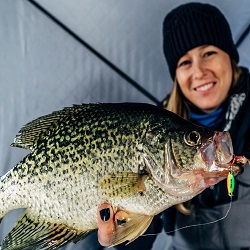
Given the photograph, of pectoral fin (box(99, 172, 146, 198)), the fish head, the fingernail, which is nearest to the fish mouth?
the fish head

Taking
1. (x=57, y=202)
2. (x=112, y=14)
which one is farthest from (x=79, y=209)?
(x=112, y=14)

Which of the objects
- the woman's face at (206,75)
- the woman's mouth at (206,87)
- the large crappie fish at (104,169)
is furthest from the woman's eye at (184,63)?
the large crappie fish at (104,169)

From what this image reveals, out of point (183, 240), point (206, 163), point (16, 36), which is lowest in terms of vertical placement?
point (183, 240)

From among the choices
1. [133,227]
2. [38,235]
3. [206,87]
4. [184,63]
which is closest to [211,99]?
[206,87]

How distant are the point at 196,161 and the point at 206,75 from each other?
2.07ft

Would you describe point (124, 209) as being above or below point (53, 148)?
below

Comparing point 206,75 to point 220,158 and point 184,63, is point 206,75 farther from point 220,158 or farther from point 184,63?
point 220,158

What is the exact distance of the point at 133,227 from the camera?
45.8 inches

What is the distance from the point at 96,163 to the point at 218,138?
325 mm

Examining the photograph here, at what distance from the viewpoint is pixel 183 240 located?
1650 mm

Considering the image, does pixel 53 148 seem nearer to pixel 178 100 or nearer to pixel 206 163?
pixel 206 163

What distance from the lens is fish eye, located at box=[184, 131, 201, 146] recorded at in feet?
3.64

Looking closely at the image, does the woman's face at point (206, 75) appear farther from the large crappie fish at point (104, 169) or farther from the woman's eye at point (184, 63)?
the large crappie fish at point (104, 169)

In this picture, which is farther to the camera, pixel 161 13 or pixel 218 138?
pixel 161 13
